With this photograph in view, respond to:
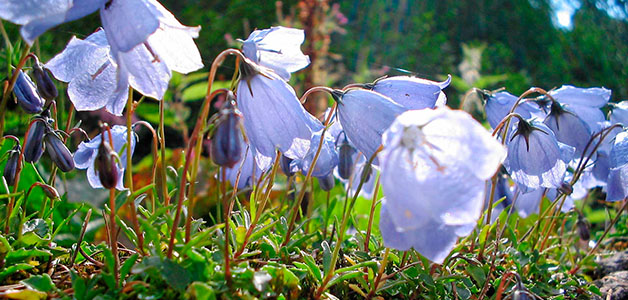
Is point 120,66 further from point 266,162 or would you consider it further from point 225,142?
point 266,162

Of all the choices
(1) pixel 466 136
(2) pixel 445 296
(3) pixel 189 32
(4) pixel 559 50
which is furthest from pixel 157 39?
(4) pixel 559 50

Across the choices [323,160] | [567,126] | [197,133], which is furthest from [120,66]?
[567,126]

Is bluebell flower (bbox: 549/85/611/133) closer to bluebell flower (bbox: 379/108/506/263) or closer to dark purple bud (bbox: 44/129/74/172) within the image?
bluebell flower (bbox: 379/108/506/263)

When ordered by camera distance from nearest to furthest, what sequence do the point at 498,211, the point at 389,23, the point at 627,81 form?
the point at 498,211
the point at 627,81
the point at 389,23

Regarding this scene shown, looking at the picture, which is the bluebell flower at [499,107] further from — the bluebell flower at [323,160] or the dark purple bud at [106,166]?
the dark purple bud at [106,166]

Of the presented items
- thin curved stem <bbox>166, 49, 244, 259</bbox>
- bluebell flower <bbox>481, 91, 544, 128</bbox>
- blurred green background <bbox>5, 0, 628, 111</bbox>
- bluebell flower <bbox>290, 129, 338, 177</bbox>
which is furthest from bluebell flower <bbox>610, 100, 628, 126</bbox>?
blurred green background <bbox>5, 0, 628, 111</bbox>

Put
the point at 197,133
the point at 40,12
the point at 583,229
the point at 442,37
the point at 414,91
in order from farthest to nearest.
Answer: the point at 442,37 → the point at 583,229 → the point at 414,91 → the point at 197,133 → the point at 40,12

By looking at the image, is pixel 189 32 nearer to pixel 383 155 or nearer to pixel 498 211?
pixel 383 155
